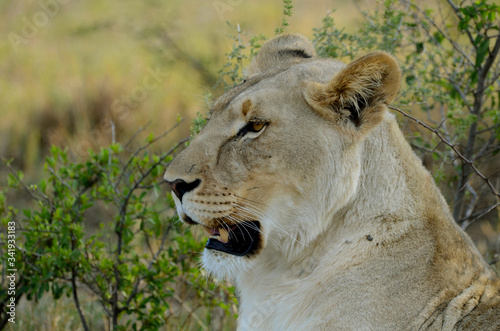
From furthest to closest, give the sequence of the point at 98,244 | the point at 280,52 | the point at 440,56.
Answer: the point at 440,56
the point at 98,244
the point at 280,52

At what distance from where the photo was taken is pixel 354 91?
8.96 ft

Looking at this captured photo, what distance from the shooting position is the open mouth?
9.36 ft

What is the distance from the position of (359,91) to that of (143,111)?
317 inches

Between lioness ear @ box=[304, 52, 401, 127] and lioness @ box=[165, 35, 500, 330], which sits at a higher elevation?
lioness ear @ box=[304, 52, 401, 127]

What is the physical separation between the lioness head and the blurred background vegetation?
729mm

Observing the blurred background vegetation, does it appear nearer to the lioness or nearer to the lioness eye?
the lioness eye

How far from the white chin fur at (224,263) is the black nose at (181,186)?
12.8 inches

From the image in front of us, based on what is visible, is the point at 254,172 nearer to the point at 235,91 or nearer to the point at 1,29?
the point at 235,91

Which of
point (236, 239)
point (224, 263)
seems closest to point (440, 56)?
point (236, 239)

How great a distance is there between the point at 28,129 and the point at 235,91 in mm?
7341

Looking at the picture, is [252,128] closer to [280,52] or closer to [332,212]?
[332,212]

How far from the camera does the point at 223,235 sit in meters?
2.87

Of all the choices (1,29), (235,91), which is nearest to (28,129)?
(1,29)

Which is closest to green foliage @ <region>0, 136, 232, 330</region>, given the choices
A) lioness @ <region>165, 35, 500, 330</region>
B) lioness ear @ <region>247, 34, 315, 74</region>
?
lioness ear @ <region>247, 34, 315, 74</region>
